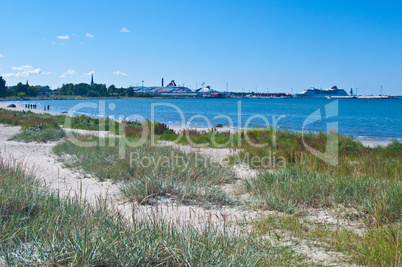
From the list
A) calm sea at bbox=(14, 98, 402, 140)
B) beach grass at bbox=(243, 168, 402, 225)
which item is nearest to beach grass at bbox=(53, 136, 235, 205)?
beach grass at bbox=(243, 168, 402, 225)

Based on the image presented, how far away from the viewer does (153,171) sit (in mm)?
6703

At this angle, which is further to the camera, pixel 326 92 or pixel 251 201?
pixel 326 92

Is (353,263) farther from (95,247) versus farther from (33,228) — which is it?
(33,228)

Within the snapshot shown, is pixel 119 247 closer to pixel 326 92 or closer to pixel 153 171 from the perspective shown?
pixel 153 171

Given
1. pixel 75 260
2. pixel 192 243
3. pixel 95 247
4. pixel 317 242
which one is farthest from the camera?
pixel 317 242

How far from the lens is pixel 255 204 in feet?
18.1

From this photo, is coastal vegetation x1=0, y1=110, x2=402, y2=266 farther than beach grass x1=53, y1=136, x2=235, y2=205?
No

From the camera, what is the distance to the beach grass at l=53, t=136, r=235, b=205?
5879mm

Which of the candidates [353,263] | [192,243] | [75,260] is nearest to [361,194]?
[353,263]

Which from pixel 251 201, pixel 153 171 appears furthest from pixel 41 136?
pixel 251 201

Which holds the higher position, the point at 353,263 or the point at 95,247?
the point at 95,247

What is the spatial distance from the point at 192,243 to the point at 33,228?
1663 mm

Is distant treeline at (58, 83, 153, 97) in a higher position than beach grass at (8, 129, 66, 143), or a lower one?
higher

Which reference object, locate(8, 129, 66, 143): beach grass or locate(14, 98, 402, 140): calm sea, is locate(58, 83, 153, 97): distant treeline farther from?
locate(8, 129, 66, 143): beach grass
